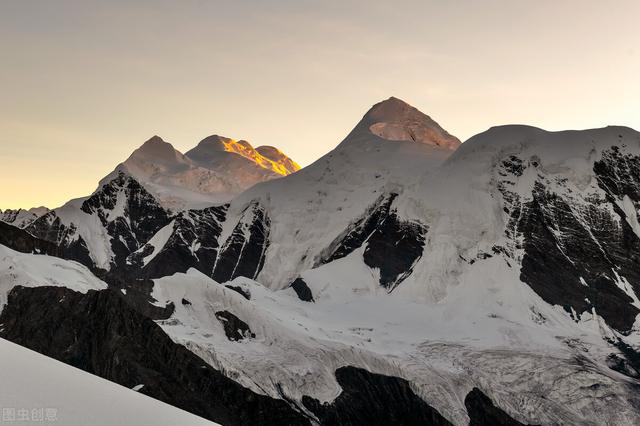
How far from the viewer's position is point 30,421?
13469mm

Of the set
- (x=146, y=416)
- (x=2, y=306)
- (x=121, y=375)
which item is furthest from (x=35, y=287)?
(x=146, y=416)

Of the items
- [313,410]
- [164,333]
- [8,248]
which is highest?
[8,248]

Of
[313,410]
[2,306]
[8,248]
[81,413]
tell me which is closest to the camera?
[81,413]

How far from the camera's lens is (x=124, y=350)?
598ft

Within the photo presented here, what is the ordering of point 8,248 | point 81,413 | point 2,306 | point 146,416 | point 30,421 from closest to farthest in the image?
point 30,421, point 81,413, point 146,416, point 2,306, point 8,248

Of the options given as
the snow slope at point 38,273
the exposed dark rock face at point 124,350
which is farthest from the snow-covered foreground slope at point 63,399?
the snow slope at point 38,273

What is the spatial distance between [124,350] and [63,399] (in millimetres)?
172798

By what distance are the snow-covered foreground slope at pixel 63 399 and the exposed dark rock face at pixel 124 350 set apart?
509ft

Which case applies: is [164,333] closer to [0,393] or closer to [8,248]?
[8,248]

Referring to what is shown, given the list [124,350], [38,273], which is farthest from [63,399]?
[38,273]

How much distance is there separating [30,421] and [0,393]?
662 mm

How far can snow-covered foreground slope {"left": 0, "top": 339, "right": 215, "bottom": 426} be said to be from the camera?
1370 centimetres

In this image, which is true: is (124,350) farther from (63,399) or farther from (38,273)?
(63,399)

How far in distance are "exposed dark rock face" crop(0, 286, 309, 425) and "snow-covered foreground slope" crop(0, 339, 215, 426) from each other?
509 ft
